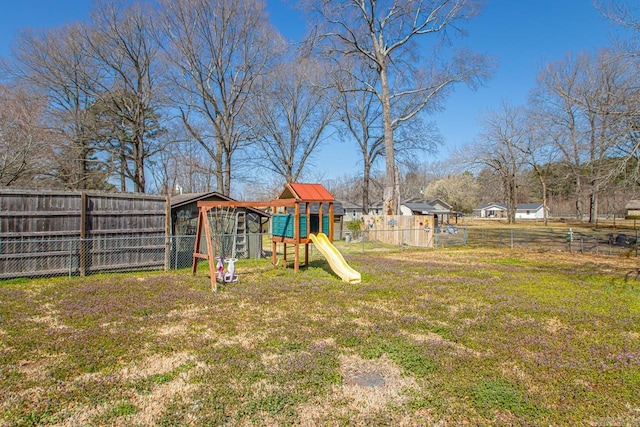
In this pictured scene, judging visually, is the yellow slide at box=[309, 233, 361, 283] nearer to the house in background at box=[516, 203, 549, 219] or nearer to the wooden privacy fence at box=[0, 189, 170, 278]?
the wooden privacy fence at box=[0, 189, 170, 278]

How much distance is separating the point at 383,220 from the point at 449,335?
1654 centimetres

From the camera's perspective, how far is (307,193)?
1135 centimetres

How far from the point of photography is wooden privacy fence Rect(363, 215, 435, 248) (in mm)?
19297

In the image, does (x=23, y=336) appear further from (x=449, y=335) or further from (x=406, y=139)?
(x=406, y=139)

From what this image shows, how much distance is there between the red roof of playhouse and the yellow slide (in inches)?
43.4

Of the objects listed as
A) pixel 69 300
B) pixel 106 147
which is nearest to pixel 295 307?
pixel 69 300

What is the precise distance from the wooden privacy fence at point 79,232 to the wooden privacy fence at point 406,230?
33.9 ft

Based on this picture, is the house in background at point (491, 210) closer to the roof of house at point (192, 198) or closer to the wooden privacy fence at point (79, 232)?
the roof of house at point (192, 198)

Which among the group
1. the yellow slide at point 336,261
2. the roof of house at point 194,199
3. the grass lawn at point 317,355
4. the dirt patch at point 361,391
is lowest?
the dirt patch at point 361,391

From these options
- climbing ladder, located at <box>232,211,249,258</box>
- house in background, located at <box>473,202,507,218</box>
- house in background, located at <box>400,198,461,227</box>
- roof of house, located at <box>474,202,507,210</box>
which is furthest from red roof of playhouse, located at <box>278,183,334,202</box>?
roof of house, located at <box>474,202,507,210</box>

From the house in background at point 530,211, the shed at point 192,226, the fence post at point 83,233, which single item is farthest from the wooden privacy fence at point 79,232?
the house in background at point 530,211

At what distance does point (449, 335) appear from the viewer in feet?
17.5

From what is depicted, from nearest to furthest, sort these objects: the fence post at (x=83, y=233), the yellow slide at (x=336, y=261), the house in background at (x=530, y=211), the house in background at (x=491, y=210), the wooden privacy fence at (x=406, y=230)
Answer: the yellow slide at (x=336, y=261) → the fence post at (x=83, y=233) → the wooden privacy fence at (x=406, y=230) → the house in background at (x=530, y=211) → the house in background at (x=491, y=210)

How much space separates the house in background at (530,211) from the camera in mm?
76312
